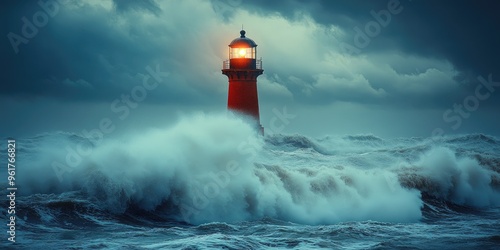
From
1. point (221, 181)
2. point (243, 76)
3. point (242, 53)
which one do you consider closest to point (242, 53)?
point (242, 53)

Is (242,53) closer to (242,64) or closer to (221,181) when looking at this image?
(242,64)

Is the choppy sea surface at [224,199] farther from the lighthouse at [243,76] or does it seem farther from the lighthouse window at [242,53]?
the lighthouse window at [242,53]

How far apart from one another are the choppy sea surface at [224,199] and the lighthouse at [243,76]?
2.78 meters

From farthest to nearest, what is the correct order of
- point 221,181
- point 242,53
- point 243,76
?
point 242,53 → point 243,76 → point 221,181

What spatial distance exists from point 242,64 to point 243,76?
0.43 m

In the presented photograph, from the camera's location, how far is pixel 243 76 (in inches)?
1062

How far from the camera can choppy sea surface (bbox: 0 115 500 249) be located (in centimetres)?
1518

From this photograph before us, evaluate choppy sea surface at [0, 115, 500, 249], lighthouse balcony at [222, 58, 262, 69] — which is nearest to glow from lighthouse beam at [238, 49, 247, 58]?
lighthouse balcony at [222, 58, 262, 69]

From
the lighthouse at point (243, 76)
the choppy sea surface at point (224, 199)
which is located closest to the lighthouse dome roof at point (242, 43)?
the lighthouse at point (243, 76)

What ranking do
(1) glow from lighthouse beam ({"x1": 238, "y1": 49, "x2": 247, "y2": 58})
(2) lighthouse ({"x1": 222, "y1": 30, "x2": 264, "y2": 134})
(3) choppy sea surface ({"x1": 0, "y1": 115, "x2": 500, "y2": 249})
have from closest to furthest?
1. (3) choppy sea surface ({"x1": 0, "y1": 115, "x2": 500, "y2": 249})
2. (2) lighthouse ({"x1": 222, "y1": 30, "x2": 264, "y2": 134})
3. (1) glow from lighthouse beam ({"x1": 238, "y1": 49, "x2": 247, "y2": 58})

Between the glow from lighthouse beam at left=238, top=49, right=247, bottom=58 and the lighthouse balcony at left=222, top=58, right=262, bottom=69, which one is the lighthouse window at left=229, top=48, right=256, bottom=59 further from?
the lighthouse balcony at left=222, top=58, right=262, bottom=69

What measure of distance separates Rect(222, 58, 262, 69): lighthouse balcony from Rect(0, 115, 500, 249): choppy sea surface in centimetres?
337

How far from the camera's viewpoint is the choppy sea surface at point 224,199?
15.2 meters

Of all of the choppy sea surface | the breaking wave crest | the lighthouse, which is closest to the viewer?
the choppy sea surface
